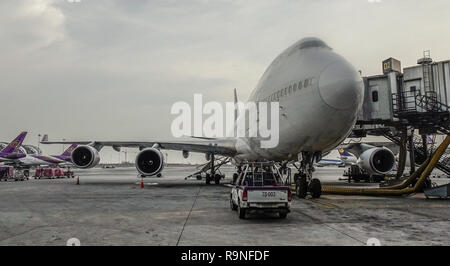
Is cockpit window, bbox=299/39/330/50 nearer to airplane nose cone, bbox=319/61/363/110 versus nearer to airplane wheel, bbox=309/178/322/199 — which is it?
airplane nose cone, bbox=319/61/363/110

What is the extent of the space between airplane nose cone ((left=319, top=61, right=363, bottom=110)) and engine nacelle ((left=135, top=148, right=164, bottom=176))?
38.3 feet

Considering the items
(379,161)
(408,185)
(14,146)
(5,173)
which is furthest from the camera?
(14,146)

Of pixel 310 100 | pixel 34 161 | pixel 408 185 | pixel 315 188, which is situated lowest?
pixel 408 185

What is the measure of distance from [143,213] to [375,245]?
21.3 feet

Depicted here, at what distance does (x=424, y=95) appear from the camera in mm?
15789

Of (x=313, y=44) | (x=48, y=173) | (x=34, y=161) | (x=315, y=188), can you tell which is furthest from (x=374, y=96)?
(x=34, y=161)

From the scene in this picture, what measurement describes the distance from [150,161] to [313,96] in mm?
11961

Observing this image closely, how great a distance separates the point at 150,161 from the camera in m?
19.7

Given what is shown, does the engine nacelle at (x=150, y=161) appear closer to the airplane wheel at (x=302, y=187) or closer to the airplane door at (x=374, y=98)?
the airplane wheel at (x=302, y=187)

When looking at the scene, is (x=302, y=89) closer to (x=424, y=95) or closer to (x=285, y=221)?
(x=285, y=221)

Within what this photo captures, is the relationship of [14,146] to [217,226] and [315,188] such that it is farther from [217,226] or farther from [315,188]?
[217,226]
